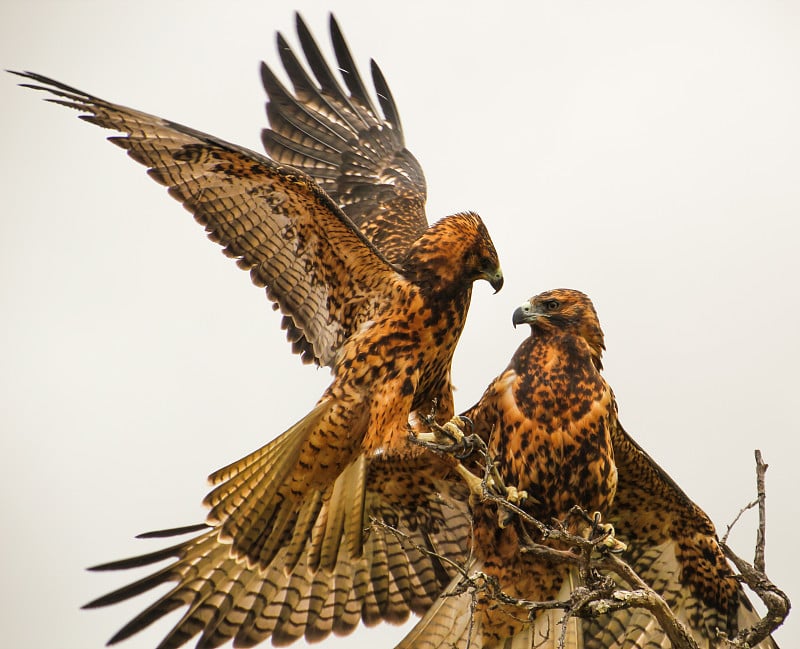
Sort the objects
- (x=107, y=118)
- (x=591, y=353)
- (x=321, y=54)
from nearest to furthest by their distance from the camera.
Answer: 1. (x=107, y=118)
2. (x=591, y=353)
3. (x=321, y=54)

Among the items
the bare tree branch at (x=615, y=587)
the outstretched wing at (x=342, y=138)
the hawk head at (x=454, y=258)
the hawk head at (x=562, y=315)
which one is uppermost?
the outstretched wing at (x=342, y=138)

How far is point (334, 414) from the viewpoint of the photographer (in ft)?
25.4

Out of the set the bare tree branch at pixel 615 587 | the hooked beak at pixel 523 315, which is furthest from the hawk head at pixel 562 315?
the bare tree branch at pixel 615 587

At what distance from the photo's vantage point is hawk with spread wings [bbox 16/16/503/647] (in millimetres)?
7613

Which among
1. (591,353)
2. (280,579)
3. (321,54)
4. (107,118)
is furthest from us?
(321,54)

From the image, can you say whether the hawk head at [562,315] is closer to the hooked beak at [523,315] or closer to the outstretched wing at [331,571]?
the hooked beak at [523,315]

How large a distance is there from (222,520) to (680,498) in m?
3.15

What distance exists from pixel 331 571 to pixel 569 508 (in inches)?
80.6

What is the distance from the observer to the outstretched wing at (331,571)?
786 cm

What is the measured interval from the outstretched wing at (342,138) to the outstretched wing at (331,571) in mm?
2834

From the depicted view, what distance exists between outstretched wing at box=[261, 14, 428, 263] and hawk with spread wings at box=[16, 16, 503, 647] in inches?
92.3

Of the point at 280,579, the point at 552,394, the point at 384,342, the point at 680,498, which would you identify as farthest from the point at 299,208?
the point at 680,498

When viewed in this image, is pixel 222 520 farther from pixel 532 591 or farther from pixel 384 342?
pixel 532 591

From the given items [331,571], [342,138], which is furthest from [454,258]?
[342,138]
